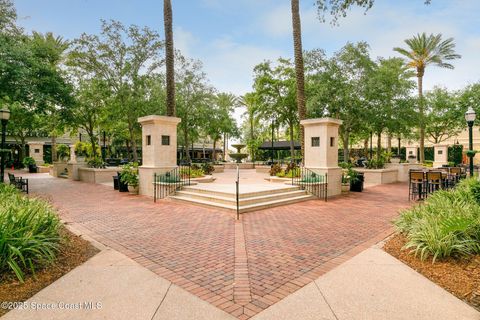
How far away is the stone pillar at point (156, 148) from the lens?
41.4ft

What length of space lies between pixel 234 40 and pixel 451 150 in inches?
1287

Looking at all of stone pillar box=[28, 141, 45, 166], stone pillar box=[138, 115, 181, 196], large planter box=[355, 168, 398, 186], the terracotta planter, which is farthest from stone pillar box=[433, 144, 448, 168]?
stone pillar box=[28, 141, 45, 166]

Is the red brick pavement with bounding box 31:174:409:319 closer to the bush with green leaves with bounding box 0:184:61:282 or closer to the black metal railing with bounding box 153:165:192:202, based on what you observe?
the black metal railing with bounding box 153:165:192:202

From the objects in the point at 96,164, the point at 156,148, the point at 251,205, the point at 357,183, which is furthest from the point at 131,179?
the point at 357,183

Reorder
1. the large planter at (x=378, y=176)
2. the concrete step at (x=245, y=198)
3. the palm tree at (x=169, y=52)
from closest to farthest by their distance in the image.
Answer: the concrete step at (x=245, y=198) → the palm tree at (x=169, y=52) → the large planter at (x=378, y=176)

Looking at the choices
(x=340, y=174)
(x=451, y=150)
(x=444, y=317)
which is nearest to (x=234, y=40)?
(x=340, y=174)

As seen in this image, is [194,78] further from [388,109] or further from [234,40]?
[388,109]

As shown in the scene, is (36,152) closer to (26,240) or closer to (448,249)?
(26,240)

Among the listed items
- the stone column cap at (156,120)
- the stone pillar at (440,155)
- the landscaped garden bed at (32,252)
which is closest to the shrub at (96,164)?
the stone column cap at (156,120)

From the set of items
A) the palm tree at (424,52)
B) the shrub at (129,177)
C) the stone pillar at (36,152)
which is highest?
the palm tree at (424,52)

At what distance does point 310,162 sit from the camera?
44.6 ft

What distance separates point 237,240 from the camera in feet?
20.6

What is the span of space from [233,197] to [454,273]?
7060mm

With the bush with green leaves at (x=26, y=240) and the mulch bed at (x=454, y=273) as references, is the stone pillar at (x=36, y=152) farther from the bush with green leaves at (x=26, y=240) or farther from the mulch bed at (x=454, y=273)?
the mulch bed at (x=454, y=273)
